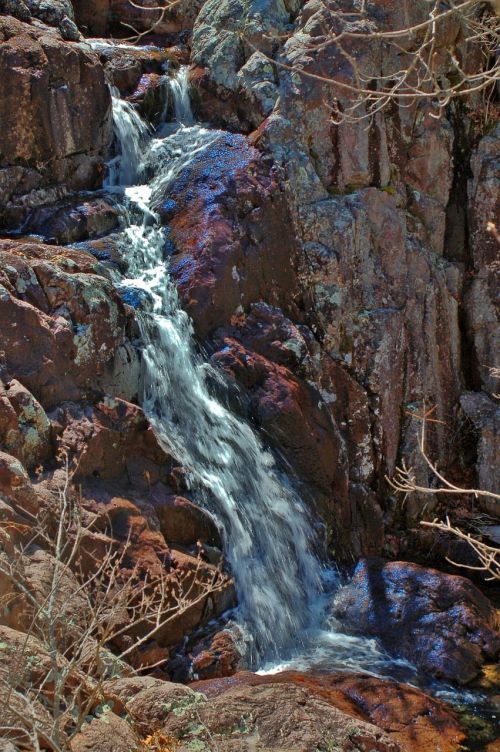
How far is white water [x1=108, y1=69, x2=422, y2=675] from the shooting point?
696cm

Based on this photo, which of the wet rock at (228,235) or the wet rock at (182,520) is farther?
the wet rock at (228,235)

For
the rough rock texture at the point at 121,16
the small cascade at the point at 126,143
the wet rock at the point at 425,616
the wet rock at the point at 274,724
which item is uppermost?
the rough rock texture at the point at 121,16

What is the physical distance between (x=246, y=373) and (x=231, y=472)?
135cm

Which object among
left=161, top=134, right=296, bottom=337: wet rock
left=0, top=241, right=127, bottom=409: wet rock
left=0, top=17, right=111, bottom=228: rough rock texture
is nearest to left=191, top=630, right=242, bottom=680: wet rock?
left=0, top=241, right=127, bottom=409: wet rock

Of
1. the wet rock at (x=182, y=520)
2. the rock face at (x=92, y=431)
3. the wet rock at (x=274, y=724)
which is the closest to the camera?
the wet rock at (x=274, y=724)

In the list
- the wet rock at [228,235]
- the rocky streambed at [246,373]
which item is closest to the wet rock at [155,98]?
the rocky streambed at [246,373]

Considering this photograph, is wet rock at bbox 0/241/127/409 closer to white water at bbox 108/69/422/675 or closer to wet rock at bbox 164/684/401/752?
white water at bbox 108/69/422/675

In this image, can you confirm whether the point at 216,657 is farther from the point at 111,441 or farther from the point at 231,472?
the point at 111,441

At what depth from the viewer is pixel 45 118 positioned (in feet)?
29.5

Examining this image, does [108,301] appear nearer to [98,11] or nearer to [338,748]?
[338,748]

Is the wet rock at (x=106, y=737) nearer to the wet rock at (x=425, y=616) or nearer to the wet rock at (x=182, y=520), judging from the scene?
the wet rock at (x=182, y=520)

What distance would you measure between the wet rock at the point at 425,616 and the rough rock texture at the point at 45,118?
580 cm

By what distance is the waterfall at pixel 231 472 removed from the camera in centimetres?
714

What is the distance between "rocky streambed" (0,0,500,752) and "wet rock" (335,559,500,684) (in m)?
0.02
